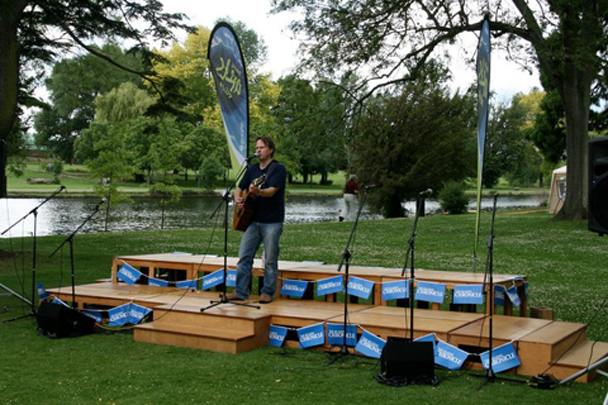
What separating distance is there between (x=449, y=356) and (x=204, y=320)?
2840 mm

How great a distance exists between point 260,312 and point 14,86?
9.27 metres

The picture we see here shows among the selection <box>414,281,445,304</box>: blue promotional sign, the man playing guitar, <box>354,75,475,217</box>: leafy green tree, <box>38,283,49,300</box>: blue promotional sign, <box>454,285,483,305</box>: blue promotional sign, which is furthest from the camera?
<box>354,75,475,217</box>: leafy green tree

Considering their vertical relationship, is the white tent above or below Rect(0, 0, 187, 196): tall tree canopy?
below

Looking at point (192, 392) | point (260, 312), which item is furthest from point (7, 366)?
point (260, 312)

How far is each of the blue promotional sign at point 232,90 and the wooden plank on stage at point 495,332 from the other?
14.3 ft

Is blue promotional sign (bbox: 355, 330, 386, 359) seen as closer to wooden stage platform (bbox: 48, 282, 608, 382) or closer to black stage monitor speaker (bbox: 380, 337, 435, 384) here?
wooden stage platform (bbox: 48, 282, 608, 382)

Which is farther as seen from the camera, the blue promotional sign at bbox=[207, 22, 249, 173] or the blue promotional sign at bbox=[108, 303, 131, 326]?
the blue promotional sign at bbox=[207, 22, 249, 173]

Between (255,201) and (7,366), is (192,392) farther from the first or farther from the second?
(255,201)

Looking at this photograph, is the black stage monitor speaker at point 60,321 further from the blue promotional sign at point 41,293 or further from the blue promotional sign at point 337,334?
the blue promotional sign at point 337,334

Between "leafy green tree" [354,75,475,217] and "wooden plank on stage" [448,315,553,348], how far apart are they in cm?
3128

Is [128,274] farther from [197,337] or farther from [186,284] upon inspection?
[197,337]

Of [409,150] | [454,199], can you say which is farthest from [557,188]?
[409,150]

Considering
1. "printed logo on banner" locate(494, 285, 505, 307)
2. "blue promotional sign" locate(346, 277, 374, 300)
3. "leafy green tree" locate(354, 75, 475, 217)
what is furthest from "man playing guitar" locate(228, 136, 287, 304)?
"leafy green tree" locate(354, 75, 475, 217)

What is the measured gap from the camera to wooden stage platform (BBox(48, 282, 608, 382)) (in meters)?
6.62
